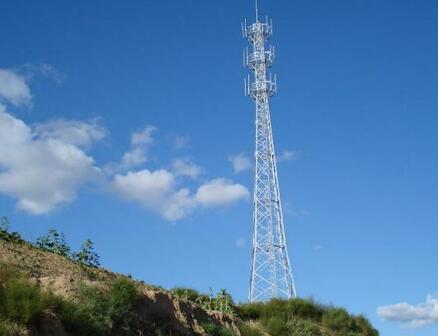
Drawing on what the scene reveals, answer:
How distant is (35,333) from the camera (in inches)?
470

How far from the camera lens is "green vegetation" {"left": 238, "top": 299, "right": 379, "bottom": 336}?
21359 millimetres

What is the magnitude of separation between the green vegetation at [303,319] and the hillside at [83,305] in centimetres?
30

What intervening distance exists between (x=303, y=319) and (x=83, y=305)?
1287 cm

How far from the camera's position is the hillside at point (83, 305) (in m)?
12.1

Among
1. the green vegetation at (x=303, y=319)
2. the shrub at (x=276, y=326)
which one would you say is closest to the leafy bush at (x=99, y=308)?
the shrub at (x=276, y=326)

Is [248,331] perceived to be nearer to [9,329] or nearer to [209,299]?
[209,299]

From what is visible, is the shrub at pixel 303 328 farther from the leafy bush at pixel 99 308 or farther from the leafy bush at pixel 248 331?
the leafy bush at pixel 99 308

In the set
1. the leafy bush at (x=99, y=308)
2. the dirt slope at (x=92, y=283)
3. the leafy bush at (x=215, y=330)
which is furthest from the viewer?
the leafy bush at (x=215, y=330)

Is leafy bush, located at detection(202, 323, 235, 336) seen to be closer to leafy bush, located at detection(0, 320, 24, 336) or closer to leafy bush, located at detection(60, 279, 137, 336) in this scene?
leafy bush, located at detection(60, 279, 137, 336)

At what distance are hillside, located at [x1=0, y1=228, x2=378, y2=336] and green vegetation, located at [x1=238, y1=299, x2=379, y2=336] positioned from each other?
0.30 meters

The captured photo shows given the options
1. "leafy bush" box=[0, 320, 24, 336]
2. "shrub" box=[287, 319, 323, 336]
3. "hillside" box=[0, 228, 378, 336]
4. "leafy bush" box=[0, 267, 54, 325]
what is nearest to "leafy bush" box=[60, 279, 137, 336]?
"hillside" box=[0, 228, 378, 336]

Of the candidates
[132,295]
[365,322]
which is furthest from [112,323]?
[365,322]

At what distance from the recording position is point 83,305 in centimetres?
1341

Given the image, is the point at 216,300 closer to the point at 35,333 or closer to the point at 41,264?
the point at 41,264
